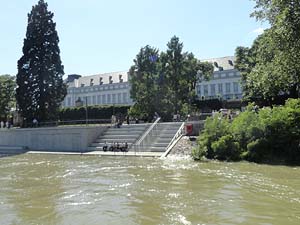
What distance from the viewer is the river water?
10.6 meters

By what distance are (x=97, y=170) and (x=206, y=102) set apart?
4568 cm

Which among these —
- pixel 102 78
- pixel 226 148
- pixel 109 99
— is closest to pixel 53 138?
pixel 226 148

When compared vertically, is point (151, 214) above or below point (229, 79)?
Result: below

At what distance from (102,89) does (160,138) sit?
9181cm

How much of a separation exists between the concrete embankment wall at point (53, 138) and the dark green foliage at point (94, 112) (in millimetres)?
17046

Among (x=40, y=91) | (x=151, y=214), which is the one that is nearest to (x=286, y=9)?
(x=151, y=214)

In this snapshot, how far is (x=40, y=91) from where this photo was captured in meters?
46.7

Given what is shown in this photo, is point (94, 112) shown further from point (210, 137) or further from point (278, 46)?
point (278, 46)

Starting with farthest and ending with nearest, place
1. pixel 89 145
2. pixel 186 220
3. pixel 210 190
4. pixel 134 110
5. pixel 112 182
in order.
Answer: pixel 134 110 → pixel 89 145 → pixel 112 182 → pixel 210 190 → pixel 186 220

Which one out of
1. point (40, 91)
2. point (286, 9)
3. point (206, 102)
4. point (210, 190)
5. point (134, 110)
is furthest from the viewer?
point (206, 102)

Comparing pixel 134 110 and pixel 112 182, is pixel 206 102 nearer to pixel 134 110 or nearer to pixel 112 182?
pixel 134 110

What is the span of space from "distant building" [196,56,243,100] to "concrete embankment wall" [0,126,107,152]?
198 ft

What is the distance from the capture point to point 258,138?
74.0ft

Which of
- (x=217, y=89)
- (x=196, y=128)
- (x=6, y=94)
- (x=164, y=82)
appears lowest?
(x=196, y=128)
